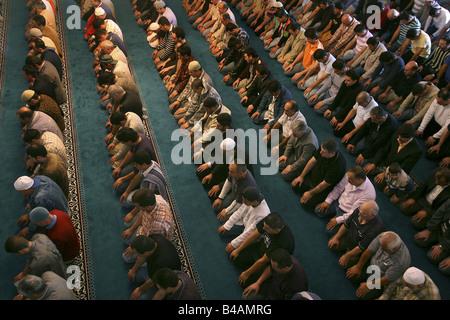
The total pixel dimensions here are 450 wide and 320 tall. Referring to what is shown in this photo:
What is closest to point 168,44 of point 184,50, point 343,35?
point 184,50

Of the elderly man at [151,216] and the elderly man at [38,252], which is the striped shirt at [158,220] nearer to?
the elderly man at [151,216]

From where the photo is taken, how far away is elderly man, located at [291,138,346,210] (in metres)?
5.70

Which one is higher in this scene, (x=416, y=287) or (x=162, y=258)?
(x=416, y=287)

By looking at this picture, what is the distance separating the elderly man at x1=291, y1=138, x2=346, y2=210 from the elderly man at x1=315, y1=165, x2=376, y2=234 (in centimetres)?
10

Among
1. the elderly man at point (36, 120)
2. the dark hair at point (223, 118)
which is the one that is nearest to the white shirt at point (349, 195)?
the dark hair at point (223, 118)

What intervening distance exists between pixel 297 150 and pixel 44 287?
357 centimetres

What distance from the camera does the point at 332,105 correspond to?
24.1 feet

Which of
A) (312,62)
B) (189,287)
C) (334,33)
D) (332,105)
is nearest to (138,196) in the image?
(189,287)

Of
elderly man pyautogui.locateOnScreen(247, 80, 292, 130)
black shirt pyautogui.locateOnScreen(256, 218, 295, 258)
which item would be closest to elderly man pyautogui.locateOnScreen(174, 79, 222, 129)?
elderly man pyautogui.locateOnScreen(247, 80, 292, 130)

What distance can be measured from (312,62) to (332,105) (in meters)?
1.10

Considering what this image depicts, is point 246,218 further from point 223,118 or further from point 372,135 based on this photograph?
point 372,135

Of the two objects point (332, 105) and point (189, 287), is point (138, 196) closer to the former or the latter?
point (189, 287)

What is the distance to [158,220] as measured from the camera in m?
5.14

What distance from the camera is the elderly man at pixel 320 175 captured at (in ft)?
18.7
